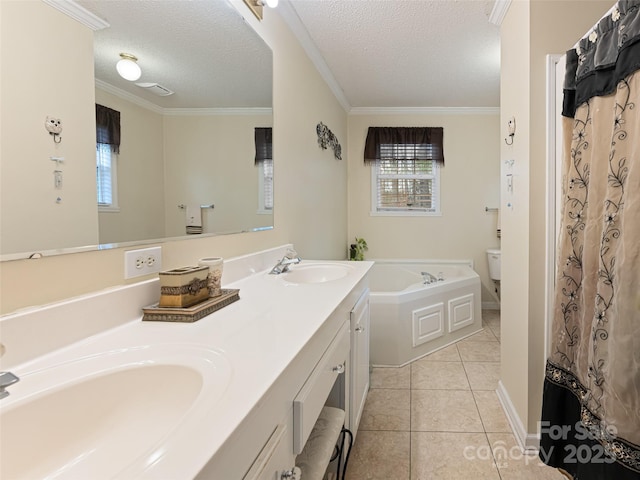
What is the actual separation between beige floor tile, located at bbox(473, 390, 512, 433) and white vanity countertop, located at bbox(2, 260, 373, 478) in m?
1.34

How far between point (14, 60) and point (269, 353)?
0.83 meters

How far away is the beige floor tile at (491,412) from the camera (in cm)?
185

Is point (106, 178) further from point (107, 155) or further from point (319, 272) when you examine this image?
point (319, 272)

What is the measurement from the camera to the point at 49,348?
740 mm

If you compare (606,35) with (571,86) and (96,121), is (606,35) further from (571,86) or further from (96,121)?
(96,121)

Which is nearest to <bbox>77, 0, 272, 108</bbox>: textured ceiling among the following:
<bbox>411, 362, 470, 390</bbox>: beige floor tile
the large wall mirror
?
the large wall mirror

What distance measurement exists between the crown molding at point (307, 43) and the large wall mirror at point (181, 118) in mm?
458

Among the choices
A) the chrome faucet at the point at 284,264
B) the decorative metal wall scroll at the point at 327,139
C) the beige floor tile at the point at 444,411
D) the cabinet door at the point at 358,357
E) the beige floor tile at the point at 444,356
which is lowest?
the beige floor tile at the point at 444,411

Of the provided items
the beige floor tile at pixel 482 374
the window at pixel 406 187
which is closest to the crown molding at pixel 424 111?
the window at pixel 406 187

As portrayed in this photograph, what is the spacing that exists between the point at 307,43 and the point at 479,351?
9.63 ft

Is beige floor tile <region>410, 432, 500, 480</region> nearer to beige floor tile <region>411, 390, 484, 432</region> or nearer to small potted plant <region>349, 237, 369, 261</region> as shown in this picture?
beige floor tile <region>411, 390, 484, 432</region>

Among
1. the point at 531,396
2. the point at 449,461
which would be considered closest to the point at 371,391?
the point at 449,461

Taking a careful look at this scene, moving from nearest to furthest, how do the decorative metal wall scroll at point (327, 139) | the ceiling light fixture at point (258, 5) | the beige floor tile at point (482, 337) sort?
the ceiling light fixture at point (258, 5) < the decorative metal wall scroll at point (327, 139) < the beige floor tile at point (482, 337)

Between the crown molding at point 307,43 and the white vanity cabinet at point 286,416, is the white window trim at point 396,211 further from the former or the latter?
the white vanity cabinet at point 286,416
